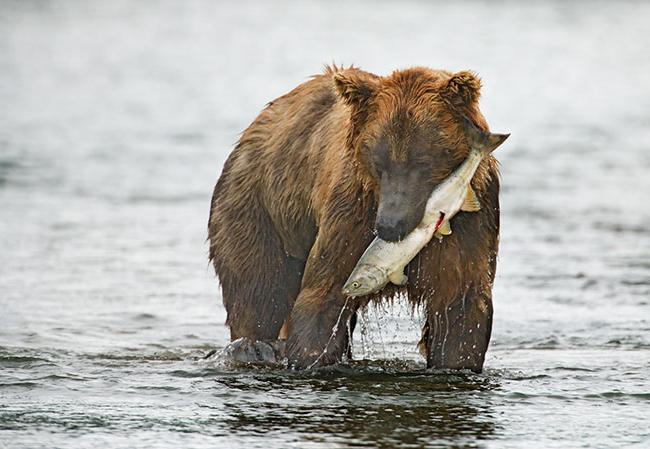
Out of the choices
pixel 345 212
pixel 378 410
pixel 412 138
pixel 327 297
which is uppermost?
pixel 412 138

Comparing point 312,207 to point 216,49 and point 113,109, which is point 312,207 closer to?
point 113,109

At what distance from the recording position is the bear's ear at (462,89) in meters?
7.24

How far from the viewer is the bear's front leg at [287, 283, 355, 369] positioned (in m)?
7.88

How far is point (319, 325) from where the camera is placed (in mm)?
7906

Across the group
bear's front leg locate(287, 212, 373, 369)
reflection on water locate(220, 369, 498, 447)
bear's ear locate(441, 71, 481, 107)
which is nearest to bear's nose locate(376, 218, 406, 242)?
bear's front leg locate(287, 212, 373, 369)

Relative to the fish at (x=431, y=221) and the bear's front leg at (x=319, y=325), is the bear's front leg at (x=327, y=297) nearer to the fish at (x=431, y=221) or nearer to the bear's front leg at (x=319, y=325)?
the bear's front leg at (x=319, y=325)

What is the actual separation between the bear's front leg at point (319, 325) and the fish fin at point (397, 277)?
41 cm

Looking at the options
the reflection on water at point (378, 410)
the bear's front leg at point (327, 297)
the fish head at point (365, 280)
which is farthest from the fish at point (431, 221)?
the reflection on water at point (378, 410)

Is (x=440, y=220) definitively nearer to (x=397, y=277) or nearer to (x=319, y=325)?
(x=397, y=277)

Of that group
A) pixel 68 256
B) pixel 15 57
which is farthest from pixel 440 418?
pixel 15 57

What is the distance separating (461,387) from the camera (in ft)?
26.2

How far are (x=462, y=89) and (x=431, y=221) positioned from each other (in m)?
0.63

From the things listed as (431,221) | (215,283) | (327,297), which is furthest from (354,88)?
(215,283)

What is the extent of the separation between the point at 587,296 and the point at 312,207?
3.56 meters
